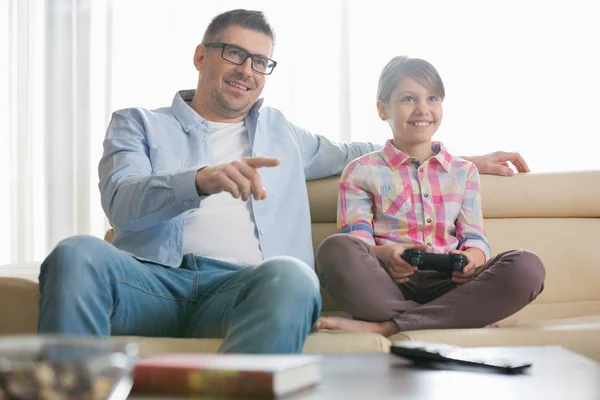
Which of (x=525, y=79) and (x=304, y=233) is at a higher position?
(x=525, y=79)

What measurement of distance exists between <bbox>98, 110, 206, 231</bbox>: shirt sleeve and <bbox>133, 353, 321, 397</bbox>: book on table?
68 centimetres

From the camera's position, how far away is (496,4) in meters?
3.57

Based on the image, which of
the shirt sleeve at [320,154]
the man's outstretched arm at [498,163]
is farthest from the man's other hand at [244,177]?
the man's outstretched arm at [498,163]

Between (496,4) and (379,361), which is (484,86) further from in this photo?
(379,361)

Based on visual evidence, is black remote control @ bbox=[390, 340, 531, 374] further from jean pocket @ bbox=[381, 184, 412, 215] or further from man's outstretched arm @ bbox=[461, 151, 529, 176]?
man's outstretched arm @ bbox=[461, 151, 529, 176]

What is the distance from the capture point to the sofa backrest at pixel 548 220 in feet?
7.20

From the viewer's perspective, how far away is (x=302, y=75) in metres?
3.71

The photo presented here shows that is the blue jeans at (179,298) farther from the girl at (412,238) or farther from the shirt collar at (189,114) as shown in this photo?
the shirt collar at (189,114)

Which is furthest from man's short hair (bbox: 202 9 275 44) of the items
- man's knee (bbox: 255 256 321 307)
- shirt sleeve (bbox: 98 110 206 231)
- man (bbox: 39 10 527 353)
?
man's knee (bbox: 255 256 321 307)

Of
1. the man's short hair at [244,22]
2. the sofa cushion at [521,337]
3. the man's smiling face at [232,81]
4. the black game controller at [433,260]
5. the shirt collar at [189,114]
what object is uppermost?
the man's short hair at [244,22]

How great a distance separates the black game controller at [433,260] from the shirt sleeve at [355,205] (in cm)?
17

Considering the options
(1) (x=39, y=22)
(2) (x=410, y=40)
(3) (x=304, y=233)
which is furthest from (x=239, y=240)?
(1) (x=39, y=22)

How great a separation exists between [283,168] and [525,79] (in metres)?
1.95

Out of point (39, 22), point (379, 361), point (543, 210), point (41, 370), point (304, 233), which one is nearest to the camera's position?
point (41, 370)
